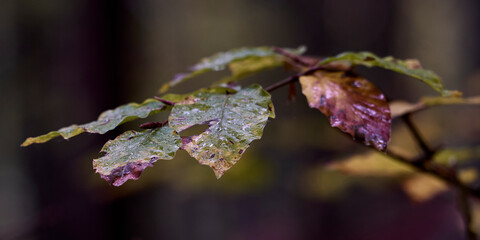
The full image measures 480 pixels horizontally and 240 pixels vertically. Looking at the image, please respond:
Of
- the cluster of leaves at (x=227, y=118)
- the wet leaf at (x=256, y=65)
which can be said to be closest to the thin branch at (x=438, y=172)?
the cluster of leaves at (x=227, y=118)

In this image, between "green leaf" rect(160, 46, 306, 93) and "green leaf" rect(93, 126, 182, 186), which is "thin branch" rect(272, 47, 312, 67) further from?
"green leaf" rect(93, 126, 182, 186)

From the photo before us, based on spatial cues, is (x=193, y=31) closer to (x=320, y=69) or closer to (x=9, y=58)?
(x=9, y=58)

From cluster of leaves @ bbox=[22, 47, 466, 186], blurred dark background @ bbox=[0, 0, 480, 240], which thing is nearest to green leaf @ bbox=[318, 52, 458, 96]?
cluster of leaves @ bbox=[22, 47, 466, 186]

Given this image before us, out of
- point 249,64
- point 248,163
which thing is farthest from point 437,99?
point 248,163

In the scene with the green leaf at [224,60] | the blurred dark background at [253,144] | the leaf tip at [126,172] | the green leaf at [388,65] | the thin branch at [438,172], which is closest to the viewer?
the leaf tip at [126,172]

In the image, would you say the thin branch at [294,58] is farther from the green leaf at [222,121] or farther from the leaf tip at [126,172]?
the leaf tip at [126,172]

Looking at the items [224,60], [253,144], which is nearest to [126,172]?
[224,60]

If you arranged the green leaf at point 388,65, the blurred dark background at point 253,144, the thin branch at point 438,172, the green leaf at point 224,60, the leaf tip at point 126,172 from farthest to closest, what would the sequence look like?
the blurred dark background at point 253,144 → the thin branch at point 438,172 → the green leaf at point 224,60 → the green leaf at point 388,65 → the leaf tip at point 126,172
